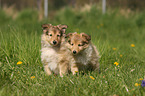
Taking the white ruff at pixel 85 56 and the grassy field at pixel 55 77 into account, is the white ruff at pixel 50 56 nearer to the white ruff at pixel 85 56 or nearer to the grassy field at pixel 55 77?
the grassy field at pixel 55 77

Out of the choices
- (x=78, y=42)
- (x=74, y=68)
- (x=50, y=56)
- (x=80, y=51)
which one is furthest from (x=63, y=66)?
(x=78, y=42)

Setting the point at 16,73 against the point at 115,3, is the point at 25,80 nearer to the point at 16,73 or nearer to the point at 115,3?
the point at 16,73

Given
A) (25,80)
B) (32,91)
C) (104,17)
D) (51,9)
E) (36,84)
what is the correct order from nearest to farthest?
(32,91) → (36,84) → (25,80) → (104,17) → (51,9)

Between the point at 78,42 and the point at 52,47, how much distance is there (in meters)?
0.65

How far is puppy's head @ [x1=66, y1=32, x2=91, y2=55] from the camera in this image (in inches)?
144

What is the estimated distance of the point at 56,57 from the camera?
13.0 feet

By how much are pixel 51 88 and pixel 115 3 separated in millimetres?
12946

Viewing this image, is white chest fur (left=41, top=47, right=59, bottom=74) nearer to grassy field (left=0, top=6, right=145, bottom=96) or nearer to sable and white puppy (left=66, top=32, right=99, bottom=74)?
grassy field (left=0, top=6, right=145, bottom=96)

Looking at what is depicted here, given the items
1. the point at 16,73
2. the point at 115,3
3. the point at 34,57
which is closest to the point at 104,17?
the point at 115,3

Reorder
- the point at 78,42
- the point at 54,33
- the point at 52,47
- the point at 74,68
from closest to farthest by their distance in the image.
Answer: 1. the point at 78,42
2. the point at 74,68
3. the point at 54,33
4. the point at 52,47

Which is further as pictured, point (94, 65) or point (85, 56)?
point (94, 65)

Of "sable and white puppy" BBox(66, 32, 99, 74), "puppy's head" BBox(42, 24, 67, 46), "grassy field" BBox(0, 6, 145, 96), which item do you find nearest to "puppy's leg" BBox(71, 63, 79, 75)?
"sable and white puppy" BBox(66, 32, 99, 74)

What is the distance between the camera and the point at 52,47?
4.09 metres

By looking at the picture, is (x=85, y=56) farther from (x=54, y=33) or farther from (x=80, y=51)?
(x=54, y=33)
